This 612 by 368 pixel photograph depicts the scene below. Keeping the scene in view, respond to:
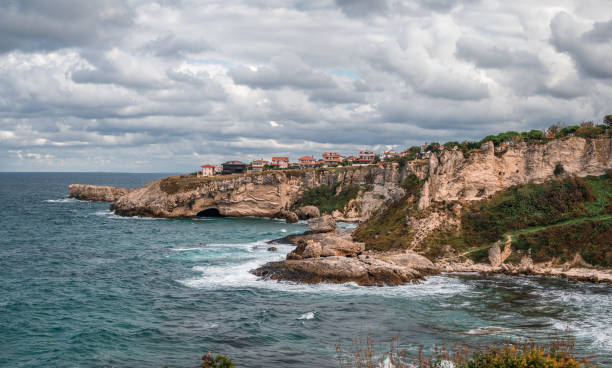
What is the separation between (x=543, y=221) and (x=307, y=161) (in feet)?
383

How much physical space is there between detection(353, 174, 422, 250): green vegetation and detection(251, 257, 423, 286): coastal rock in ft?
35.4

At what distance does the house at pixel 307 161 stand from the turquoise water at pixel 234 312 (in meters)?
105

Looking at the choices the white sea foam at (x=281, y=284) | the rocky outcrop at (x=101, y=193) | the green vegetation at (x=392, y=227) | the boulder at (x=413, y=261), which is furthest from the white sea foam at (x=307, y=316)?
the rocky outcrop at (x=101, y=193)

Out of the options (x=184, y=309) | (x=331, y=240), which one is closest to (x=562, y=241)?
(x=331, y=240)

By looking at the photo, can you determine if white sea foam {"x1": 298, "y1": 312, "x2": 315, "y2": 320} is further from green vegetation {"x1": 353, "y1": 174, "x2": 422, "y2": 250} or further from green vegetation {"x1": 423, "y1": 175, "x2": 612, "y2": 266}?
green vegetation {"x1": 353, "y1": 174, "x2": 422, "y2": 250}

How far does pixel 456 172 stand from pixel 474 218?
8601 mm

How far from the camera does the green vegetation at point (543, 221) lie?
5391 cm

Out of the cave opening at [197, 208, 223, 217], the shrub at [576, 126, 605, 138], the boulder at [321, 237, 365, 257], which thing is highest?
the shrub at [576, 126, 605, 138]

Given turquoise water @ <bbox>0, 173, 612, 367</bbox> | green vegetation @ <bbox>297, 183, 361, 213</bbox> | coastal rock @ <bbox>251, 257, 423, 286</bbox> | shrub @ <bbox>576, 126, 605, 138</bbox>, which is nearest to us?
turquoise water @ <bbox>0, 173, 612, 367</bbox>

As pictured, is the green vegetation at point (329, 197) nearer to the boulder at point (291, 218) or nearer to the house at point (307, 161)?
the boulder at point (291, 218)

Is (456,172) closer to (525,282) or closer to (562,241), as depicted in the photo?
(562,241)

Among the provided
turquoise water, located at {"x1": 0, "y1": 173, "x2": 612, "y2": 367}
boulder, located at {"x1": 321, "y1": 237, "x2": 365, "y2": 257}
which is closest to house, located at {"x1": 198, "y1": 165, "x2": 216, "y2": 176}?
turquoise water, located at {"x1": 0, "y1": 173, "x2": 612, "y2": 367}

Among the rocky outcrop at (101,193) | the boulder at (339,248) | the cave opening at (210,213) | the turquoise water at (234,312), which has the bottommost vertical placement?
the turquoise water at (234,312)

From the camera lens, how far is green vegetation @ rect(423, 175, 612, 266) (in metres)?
53.9
